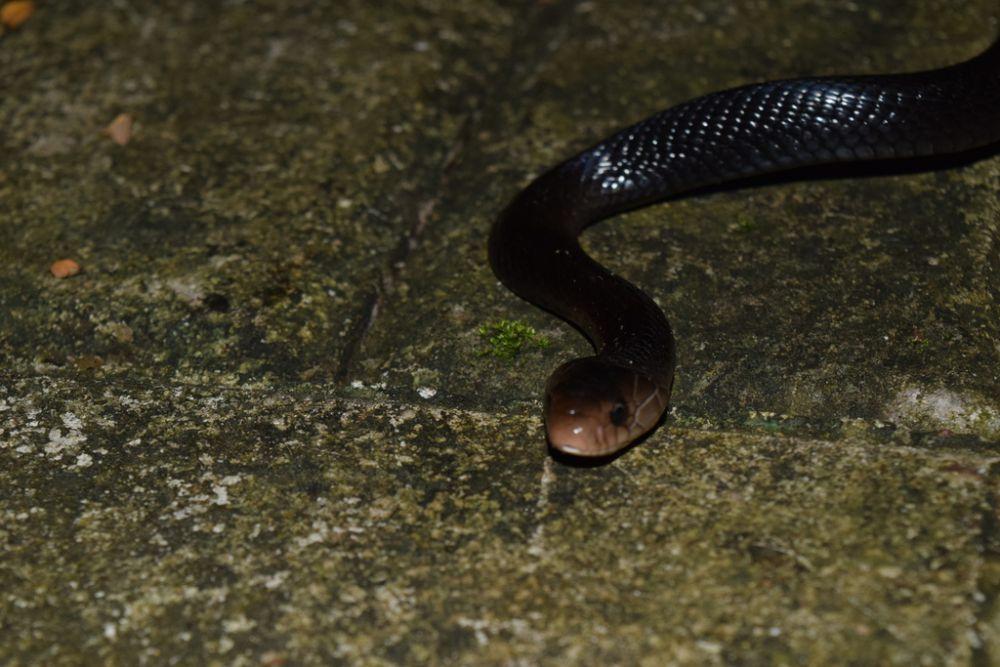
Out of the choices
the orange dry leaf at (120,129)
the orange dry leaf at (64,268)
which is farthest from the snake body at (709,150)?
the orange dry leaf at (120,129)

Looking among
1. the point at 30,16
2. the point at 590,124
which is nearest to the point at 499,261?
the point at 590,124

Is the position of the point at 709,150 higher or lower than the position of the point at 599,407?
higher

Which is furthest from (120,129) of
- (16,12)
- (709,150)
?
(709,150)

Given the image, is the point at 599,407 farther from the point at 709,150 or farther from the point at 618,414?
the point at 709,150

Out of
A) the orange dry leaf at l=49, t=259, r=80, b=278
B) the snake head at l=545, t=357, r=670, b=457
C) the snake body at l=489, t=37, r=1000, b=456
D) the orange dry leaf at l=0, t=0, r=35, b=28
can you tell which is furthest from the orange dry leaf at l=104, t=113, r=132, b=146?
the snake head at l=545, t=357, r=670, b=457

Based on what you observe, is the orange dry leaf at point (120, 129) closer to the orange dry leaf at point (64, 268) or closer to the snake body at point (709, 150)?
the orange dry leaf at point (64, 268)
